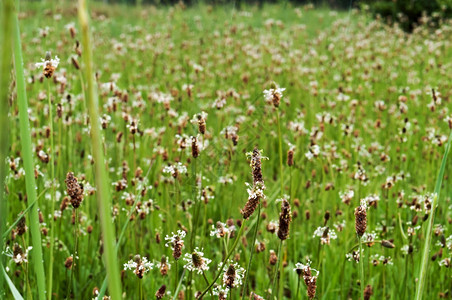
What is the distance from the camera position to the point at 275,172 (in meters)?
3.49

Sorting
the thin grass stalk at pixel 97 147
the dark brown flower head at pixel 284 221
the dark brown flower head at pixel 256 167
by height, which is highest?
the thin grass stalk at pixel 97 147

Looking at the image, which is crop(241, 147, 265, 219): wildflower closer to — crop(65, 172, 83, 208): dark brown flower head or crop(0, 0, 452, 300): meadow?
crop(0, 0, 452, 300): meadow

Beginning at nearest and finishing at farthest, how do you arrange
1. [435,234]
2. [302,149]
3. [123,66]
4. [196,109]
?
1. [435,234]
2. [302,149]
3. [196,109]
4. [123,66]

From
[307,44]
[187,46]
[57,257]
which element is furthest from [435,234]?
Answer: [307,44]

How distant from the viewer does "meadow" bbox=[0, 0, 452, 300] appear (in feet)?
3.30

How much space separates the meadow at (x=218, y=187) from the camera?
101cm

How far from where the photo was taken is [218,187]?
2.90m

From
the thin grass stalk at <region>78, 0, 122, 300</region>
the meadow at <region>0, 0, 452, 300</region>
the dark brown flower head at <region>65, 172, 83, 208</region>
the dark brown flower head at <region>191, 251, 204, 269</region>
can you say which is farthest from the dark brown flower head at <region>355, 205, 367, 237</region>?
the thin grass stalk at <region>78, 0, 122, 300</region>

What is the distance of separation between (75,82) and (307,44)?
352 centimetres

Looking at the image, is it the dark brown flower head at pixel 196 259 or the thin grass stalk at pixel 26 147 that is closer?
the thin grass stalk at pixel 26 147

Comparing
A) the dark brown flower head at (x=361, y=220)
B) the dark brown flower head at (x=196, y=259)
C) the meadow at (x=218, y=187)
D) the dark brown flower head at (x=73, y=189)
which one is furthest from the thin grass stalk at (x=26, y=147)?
the dark brown flower head at (x=361, y=220)

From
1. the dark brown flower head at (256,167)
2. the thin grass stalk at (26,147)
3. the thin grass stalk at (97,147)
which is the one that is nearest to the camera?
the thin grass stalk at (97,147)

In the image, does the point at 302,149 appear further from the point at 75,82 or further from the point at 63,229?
the point at 75,82

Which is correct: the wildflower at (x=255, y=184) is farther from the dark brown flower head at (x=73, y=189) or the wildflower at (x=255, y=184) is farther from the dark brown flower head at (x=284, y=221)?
the dark brown flower head at (x=73, y=189)
